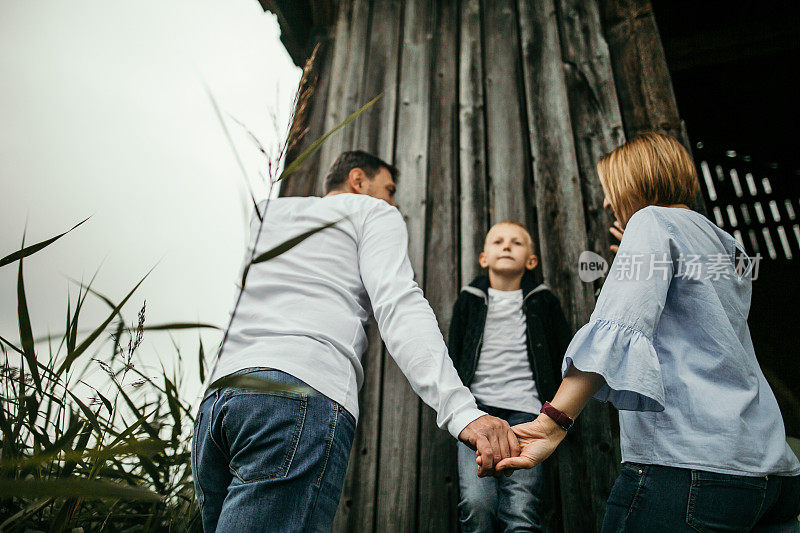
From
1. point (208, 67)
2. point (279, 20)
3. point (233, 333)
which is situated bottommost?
point (233, 333)

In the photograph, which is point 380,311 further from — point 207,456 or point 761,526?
point 761,526

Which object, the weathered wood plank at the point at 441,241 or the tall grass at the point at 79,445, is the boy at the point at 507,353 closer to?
the weathered wood plank at the point at 441,241

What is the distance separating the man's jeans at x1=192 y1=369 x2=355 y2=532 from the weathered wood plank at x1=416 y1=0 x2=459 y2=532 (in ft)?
3.52

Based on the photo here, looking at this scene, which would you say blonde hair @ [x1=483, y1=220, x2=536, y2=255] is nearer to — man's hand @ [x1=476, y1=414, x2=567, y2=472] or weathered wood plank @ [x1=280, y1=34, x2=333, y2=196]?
weathered wood plank @ [x1=280, y1=34, x2=333, y2=196]

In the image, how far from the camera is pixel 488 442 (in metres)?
0.99

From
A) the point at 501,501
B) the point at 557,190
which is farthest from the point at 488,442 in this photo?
the point at 557,190

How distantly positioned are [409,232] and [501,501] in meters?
1.33

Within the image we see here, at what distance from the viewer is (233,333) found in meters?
1.09

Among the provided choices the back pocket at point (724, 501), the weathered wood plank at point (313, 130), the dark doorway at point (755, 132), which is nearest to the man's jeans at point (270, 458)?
the back pocket at point (724, 501)

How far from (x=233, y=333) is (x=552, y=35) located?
8.38 ft

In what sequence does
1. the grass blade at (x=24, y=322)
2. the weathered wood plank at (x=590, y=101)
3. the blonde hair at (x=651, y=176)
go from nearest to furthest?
1. the grass blade at (x=24, y=322)
2. the blonde hair at (x=651, y=176)
3. the weathered wood plank at (x=590, y=101)

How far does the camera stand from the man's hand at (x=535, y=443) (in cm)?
100

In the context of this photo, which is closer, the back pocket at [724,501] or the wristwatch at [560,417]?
the back pocket at [724,501]

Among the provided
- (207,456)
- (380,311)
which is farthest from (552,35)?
(207,456)
